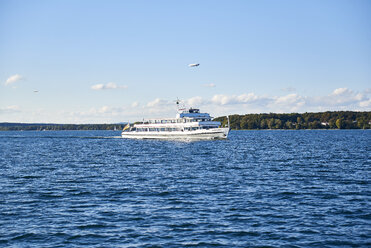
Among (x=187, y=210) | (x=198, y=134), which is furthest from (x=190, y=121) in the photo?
(x=187, y=210)

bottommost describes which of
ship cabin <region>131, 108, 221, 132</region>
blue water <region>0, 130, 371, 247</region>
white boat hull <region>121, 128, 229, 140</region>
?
blue water <region>0, 130, 371, 247</region>

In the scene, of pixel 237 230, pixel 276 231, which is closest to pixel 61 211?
pixel 237 230

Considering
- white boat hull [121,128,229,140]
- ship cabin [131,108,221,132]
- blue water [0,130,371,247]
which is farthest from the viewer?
ship cabin [131,108,221,132]

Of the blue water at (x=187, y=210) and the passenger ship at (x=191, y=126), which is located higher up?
the passenger ship at (x=191, y=126)

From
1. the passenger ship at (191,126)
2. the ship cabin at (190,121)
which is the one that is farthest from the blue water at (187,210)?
the ship cabin at (190,121)

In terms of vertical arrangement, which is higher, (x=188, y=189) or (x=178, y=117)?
(x=178, y=117)

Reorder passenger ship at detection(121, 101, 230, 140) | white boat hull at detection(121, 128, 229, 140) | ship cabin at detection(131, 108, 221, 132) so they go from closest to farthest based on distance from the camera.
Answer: white boat hull at detection(121, 128, 229, 140) → passenger ship at detection(121, 101, 230, 140) → ship cabin at detection(131, 108, 221, 132)

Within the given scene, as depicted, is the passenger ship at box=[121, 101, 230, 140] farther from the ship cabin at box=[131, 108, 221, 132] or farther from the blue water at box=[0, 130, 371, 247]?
the blue water at box=[0, 130, 371, 247]

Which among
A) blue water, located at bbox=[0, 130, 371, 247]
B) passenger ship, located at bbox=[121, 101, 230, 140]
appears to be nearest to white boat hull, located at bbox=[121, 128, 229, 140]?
passenger ship, located at bbox=[121, 101, 230, 140]

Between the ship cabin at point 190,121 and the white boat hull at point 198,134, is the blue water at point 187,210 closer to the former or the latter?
the white boat hull at point 198,134

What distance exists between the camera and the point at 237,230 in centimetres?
2002

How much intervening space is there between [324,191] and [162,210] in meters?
13.7

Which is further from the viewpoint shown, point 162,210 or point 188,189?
point 188,189

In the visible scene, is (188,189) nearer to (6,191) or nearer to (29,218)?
(29,218)
